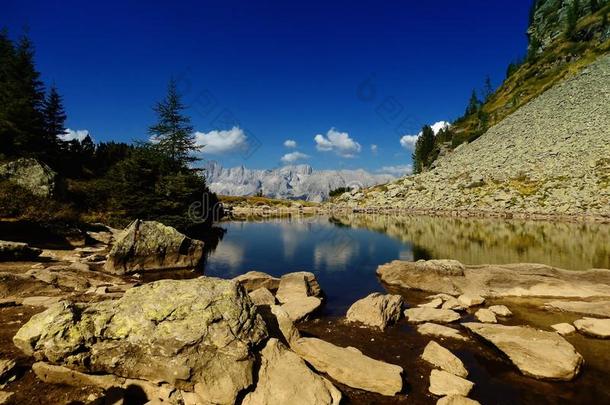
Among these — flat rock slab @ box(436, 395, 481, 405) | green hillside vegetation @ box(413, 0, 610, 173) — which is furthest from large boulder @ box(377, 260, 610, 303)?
green hillside vegetation @ box(413, 0, 610, 173)

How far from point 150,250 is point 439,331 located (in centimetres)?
2336

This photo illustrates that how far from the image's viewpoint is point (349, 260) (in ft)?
127

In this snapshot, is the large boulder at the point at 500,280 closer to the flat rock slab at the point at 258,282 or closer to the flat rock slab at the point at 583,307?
the flat rock slab at the point at 583,307

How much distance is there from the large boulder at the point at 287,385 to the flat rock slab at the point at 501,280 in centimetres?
1638

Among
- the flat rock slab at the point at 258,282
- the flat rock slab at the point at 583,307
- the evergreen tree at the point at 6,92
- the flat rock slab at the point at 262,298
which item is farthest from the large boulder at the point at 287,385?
the evergreen tree at the point at 6,92

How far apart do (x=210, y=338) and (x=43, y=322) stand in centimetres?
557

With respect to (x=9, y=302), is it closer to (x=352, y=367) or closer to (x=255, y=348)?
(x=255, y=348)

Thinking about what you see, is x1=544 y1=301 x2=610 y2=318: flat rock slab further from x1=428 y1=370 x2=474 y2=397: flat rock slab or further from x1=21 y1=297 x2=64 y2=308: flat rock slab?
x1=21 y1=297 x2=64 y2=308: flat rock slab

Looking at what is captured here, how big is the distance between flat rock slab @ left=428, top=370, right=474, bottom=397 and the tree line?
36651 mm

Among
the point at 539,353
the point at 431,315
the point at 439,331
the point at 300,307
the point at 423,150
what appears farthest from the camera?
the point at 423,150

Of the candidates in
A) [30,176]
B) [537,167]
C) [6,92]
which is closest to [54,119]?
[6,92]

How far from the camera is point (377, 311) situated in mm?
19062

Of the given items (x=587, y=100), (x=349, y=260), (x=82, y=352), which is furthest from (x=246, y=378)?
(x=587, y=100)

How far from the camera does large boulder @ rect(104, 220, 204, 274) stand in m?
27.9
